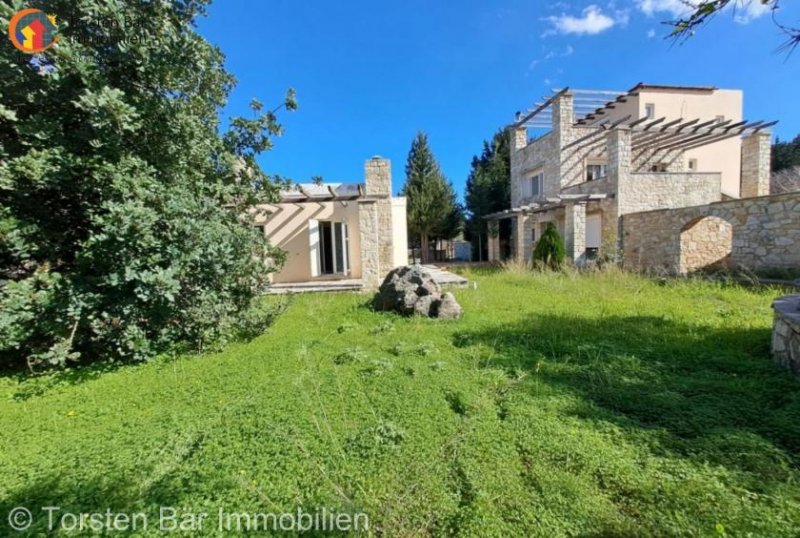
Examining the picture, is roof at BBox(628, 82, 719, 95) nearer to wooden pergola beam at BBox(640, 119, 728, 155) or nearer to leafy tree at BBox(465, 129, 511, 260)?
wooden pergola beam at BBox(640, 119, 728, 155)

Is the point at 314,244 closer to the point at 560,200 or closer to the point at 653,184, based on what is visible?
the point at 560,200

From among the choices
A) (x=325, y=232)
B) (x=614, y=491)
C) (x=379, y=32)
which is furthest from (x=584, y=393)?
(x=379, y=32)

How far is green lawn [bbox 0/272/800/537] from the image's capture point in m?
1.89

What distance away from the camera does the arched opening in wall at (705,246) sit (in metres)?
11.0

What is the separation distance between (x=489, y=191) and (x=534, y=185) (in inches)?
208

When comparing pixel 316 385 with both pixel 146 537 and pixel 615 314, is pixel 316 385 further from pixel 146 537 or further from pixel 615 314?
pixel 615 314

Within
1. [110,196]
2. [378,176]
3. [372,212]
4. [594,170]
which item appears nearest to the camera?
[110,196]

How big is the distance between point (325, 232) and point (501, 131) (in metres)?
18.7

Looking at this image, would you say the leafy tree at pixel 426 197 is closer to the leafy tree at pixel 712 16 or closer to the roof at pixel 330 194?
the roof at pixel 330 194

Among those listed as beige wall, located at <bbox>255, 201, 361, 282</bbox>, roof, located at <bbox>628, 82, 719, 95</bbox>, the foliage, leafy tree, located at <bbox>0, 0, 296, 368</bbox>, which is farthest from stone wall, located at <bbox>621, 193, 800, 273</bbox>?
leafy tree, located at <bbox>0, 0, 296, 368</bbox>

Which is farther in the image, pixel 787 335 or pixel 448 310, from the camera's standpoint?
pixel 448 310

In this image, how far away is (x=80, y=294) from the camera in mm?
3947

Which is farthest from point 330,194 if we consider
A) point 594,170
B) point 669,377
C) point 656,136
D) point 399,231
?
point 656,136

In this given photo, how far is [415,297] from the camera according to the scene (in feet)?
21.3
